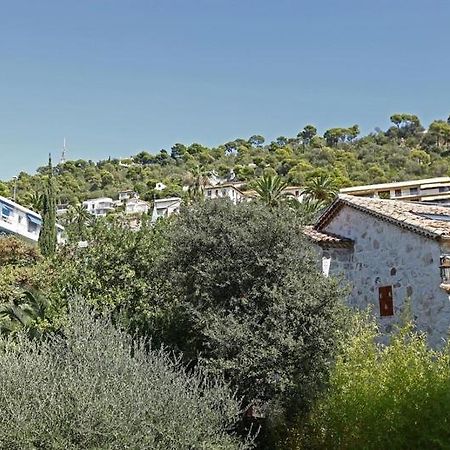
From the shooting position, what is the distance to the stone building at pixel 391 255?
47.5ft

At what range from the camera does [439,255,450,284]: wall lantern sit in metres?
14.3

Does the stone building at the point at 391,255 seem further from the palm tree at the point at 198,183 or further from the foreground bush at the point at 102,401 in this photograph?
the palm tree at the point at 198,183

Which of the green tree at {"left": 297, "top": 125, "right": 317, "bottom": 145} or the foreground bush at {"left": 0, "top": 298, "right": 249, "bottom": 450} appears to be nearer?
the foreground bush at {"left": 0, "top": 298, "right": 249, "bottom": 450}

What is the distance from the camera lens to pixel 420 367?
9844mm

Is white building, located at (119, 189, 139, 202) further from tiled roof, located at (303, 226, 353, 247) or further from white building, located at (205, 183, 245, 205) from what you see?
tiled roof, located at (303, 226, 353, 247)

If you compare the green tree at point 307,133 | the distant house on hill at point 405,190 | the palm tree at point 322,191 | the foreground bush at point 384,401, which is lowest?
the foreground bush at point 384,401

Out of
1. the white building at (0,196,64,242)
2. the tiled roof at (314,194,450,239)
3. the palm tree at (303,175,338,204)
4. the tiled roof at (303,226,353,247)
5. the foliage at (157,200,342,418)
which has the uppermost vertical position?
the palm tree at (303,175,338,204)

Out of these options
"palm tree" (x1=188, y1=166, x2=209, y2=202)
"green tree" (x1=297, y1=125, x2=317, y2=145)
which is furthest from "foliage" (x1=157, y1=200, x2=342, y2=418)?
"green tree" (x1=297, y1=125, x2=317, y2=145)

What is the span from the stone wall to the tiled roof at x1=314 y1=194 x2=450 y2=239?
0.22 metres

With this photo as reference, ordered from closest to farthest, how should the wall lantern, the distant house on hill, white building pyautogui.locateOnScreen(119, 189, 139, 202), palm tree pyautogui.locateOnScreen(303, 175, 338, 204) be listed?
the wall lantern < palm tree pyautogui.locateOnScreen(303, 175, 338, 204) < the distant house on hill < white building pyautogui.locateOnScreen(119, 189, 139, 202)

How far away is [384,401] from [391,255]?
6667 millimetres

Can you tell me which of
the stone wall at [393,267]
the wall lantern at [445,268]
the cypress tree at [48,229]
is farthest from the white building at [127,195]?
the wall lantern at [445,268]

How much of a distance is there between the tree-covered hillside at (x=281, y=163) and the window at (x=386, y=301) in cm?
4678

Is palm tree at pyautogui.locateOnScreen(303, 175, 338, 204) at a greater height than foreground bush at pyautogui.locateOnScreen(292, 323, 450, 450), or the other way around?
palm tree at pyautogui.locateOnScreen(303, 175, 338, 204)
